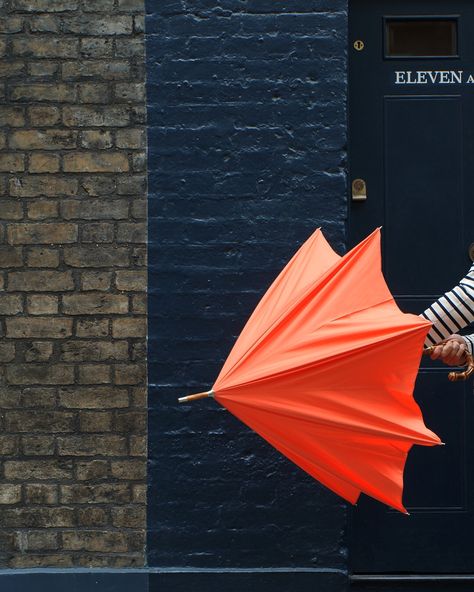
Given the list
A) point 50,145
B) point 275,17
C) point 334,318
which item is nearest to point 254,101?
point 275,17

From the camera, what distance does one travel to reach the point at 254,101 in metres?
6.44

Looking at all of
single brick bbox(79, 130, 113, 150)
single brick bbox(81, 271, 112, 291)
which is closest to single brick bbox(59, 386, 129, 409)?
single brick bbox(81, 271, 112, 291)

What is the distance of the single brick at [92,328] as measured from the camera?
21.1ft

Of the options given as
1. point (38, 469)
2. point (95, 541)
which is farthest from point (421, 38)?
point (95, 541)

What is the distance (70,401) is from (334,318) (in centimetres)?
193

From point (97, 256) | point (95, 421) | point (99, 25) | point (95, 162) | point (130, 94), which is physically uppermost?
point (99, 25)

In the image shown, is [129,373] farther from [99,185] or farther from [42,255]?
[99,185]

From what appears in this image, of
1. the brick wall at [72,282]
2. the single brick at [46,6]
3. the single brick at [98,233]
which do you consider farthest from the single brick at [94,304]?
the single brick at [46,6]

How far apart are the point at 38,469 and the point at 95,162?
64.3 inches

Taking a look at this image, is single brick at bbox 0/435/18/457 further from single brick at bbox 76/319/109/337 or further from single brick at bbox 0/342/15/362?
single brick at bbox 76/319/109/337

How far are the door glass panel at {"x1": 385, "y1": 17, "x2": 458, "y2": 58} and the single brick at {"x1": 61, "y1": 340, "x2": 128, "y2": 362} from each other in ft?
6.99

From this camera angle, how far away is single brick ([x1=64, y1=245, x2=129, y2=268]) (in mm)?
6434

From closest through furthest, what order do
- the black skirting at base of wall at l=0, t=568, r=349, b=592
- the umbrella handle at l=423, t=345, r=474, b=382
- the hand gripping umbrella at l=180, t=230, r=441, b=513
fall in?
the umbrella handle at l=423, t=345, r=474, b=382
the hand gripping umbrella at l=180, t=230, r=441, b=513
the black skirting at base of wall at l=0, t=568, r=349, b=592

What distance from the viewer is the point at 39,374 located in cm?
644
